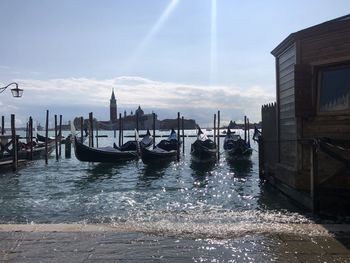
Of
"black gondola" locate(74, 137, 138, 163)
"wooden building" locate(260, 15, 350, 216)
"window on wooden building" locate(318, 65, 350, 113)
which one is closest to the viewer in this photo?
"wooden building" locate(260, 15, 350, 216)

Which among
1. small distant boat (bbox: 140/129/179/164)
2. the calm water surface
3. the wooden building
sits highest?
the wooden building

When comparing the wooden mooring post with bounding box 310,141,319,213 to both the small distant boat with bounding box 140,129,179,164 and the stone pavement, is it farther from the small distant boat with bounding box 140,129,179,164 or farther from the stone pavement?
the small distant boat with bounding box 140,129,179,164

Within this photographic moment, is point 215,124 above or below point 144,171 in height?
above

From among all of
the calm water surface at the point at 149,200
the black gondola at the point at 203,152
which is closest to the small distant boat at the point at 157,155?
the black gondola at the point at 203,152

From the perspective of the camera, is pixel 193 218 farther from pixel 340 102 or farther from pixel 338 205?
pixel 340 102

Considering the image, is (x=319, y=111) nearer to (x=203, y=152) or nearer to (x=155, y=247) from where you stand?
(x=155, y=247)

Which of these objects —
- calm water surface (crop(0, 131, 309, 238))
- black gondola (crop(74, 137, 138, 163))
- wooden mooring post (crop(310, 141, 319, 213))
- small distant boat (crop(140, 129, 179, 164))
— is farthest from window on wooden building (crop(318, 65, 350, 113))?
black gondola (crop(74, 137, 138, 163))

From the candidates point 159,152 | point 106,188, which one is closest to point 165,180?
point 106,188

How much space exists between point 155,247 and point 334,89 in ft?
19.5

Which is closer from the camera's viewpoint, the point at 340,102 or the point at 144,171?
the point at 340,102

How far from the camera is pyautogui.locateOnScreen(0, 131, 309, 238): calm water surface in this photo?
8.92 metres

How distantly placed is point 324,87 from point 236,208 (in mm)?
4102

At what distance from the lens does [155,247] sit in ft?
19.8

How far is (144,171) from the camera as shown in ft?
83.1
